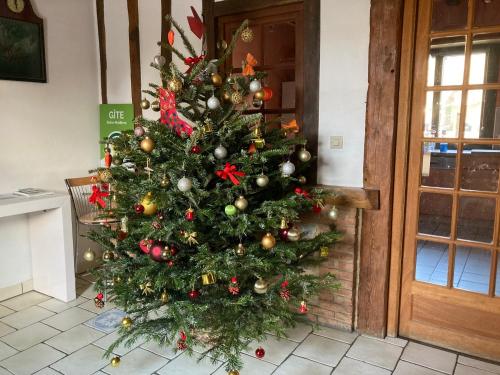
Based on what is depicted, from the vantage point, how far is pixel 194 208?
6.66ft

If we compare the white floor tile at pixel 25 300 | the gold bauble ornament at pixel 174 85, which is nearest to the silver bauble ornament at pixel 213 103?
the gold bauble ornament at pixel 174 85

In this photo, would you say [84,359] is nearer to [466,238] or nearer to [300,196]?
[300,196]

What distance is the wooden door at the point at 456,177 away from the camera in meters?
2.28

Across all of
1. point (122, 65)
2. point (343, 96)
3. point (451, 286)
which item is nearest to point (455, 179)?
point (451, 286)

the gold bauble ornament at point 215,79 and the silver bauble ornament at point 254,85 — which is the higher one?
the gold bauble ornament at point 215,79

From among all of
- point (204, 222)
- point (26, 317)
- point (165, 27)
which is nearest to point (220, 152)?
point (204, 222)

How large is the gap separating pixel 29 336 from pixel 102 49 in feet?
8.10

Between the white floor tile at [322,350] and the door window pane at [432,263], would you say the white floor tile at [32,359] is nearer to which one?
the white floor tile at [322,350]

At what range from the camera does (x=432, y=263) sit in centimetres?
256

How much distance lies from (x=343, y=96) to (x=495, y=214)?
111 centimetres

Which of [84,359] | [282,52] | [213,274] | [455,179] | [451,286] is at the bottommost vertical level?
[84,359]

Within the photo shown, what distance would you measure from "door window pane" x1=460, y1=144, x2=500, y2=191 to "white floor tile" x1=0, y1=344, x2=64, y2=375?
2.63 meters

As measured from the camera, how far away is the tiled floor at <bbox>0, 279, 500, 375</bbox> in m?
2.33

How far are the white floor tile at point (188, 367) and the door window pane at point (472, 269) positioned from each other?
153cm
